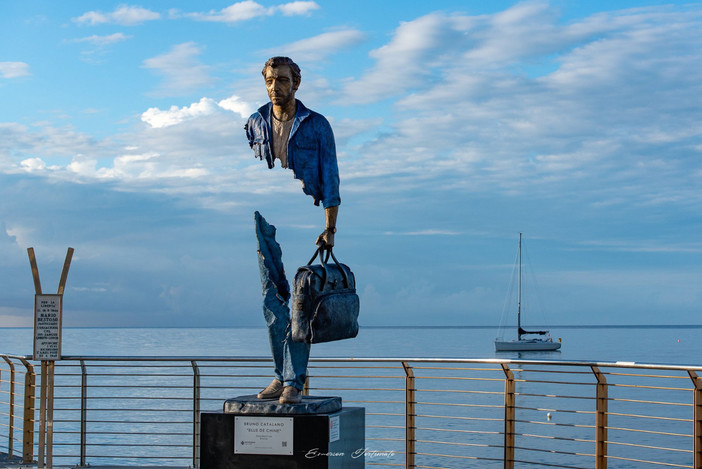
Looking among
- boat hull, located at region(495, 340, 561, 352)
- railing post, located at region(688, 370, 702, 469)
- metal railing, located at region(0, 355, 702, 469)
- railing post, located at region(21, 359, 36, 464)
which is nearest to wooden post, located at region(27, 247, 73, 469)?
metal railing, located at region(0, 355, 702, 469)

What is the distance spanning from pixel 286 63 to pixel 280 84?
13 cm

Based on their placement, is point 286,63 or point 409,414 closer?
point 286,63

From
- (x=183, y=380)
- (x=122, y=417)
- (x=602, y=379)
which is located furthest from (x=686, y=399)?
(x=602, y=379)

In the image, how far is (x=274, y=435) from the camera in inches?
198

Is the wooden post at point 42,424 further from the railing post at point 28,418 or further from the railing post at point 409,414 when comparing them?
the railing post at point 409,414

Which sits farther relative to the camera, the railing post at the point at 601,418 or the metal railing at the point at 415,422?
the metal railing at the point at 415,422

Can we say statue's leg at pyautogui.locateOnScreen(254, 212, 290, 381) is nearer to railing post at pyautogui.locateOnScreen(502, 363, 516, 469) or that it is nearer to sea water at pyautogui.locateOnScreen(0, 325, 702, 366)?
railing post at pyautogui.locateOnScreen(502, 363, 516, 469)

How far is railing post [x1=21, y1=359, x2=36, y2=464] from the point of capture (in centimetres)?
783

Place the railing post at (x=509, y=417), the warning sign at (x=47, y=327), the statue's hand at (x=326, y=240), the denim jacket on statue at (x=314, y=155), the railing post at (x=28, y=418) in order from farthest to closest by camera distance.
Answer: the railing post at (x=28, y=418), the warning sign at (x=47, y=327), the railing post at (x=509, y=417), the denim jacket on statue at (x=314, y=155), the statue's hand at (x=326, y=240)

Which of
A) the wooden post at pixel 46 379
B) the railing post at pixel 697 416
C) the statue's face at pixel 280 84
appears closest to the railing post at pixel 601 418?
the railing post at pixel 697 416

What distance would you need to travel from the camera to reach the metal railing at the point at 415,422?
6457 millimetres

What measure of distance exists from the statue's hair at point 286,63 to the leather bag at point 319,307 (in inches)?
47.3

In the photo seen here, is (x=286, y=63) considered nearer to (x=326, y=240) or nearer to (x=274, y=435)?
(x=326, y=240)

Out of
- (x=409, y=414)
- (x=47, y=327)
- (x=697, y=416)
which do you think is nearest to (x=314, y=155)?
(x=409, y=414)
